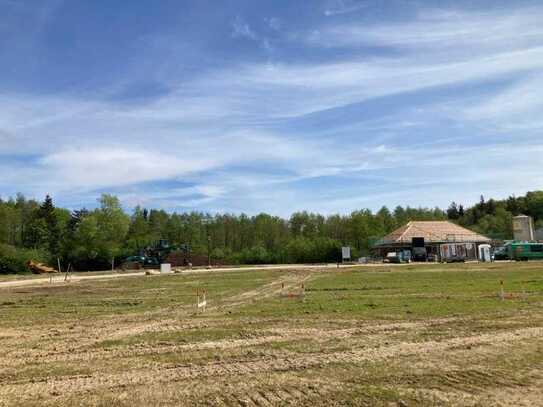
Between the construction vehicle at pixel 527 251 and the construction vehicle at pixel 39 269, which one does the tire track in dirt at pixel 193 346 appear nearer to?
the construction vehicle at pixel 527 251

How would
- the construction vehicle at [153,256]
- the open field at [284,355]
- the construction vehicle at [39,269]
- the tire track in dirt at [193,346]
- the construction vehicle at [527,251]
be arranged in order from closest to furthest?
the open field at [284,355]
the tire track in dirt at [193,346]
the construction vehicle at [527,251]
the construction vehicle at [39,269]
the construction vehicle at [153,256]

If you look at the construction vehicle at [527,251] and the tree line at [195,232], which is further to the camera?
the tree line at [195,232]

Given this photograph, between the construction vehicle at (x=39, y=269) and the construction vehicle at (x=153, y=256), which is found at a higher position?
the construction vehicle at (x=153, y=256)

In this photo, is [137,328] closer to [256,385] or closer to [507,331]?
[256,385]

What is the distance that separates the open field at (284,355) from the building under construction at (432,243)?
58.3 meters

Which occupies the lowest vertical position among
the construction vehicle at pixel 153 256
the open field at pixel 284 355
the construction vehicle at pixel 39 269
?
the open field at pixel 284 355

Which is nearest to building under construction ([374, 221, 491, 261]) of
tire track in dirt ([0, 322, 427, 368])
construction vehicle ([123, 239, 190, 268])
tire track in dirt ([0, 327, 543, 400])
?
construction vehicle ([123, 239, 190, 268])

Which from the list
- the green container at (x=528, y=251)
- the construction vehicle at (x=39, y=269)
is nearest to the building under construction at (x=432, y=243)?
the green container at (x=528, y=251)

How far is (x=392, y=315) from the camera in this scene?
18594mm

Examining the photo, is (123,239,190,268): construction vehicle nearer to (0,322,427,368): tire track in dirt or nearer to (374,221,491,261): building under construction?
(374,221,491,261): building under construction

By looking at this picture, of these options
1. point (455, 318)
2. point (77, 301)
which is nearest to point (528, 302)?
point (455, 318)

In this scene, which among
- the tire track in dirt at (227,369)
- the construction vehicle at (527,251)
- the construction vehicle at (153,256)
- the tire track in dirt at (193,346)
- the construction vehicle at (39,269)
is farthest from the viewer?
the construction vehicle at (153,256)

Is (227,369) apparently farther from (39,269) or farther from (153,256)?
(153,256)

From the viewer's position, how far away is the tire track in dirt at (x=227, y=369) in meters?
9.72
